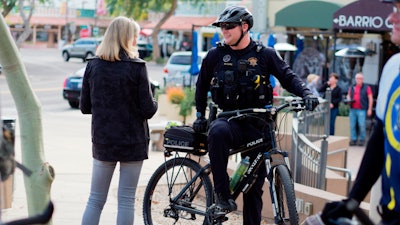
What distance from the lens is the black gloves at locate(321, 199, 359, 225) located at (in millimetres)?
3193

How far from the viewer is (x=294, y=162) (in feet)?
34.2

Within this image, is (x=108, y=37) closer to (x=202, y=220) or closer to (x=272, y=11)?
(x=202, y=220)

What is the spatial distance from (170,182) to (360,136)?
43.9 ft

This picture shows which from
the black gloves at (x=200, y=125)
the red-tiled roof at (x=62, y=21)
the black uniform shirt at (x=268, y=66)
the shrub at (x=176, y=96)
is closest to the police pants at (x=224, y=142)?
the black gloves at (x=200, y=125)

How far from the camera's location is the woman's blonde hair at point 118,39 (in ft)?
21.3

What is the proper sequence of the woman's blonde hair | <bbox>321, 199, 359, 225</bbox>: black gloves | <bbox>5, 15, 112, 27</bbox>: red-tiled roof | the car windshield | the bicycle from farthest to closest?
<bbox>5, 15, 112, 27</bbox>: red-tiled roof
the car windshield
the bicycle
the woman's blonde hair
<bbox>321, 199, 359, 225</bbox>: black gloves

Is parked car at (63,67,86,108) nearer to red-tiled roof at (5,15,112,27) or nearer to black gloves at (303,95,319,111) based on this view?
black gloves at (303,95,319,111)

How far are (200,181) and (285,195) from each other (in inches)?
34.0

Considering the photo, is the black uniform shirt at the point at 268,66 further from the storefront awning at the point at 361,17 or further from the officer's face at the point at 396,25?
the storefront awning at the point at 361,17

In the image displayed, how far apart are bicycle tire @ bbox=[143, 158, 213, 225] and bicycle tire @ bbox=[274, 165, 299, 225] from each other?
0.61 metres

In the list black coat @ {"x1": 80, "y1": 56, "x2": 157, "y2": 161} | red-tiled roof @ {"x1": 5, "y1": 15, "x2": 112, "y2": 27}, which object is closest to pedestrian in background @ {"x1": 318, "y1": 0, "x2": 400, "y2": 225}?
black coat @ {"x1": 80, "y1": 56, "x2": 157, "y2": 161}

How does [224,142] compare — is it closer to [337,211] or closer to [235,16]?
[235,16]

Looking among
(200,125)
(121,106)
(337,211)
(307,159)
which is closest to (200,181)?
(200,125)

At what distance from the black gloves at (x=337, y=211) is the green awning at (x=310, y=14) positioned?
24.5m
